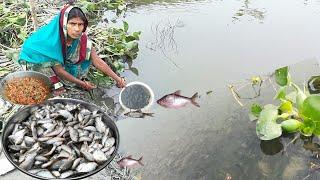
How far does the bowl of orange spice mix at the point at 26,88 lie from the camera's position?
3.67 m

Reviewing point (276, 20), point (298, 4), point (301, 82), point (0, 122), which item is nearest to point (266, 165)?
point (301, 82)

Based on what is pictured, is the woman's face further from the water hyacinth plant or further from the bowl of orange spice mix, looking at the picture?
the water hyacinth plant

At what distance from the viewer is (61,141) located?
317 centimetres

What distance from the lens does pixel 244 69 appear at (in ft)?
18.0

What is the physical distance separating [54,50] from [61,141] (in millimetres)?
1022

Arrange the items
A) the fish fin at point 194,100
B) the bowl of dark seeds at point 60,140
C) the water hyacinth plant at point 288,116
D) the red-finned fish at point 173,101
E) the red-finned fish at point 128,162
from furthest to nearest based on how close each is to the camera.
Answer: the fish fin at point 194,100 → the red-finned fish at point 173,101 → the water hyacinth plant at point 288,116 → the red-finned fish at point 128,162 → the bowl of dark seeds at point 60,140

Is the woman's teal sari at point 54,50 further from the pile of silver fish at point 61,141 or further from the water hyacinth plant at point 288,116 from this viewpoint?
the water hyacinth plant at point 288,116

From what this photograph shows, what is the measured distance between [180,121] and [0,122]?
6.10 ft

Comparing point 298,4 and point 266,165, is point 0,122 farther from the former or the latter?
point 298,4

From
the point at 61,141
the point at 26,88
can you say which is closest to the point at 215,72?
the point at 26,88

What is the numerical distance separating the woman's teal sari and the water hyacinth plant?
1916mm

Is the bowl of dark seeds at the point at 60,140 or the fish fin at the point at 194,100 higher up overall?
the bowl of dark seeds at the point at 60,140

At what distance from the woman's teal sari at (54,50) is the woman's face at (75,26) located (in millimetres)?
43

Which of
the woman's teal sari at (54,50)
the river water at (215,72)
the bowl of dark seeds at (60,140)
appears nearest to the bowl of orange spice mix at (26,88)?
the woman's teal sari at (54,50)
